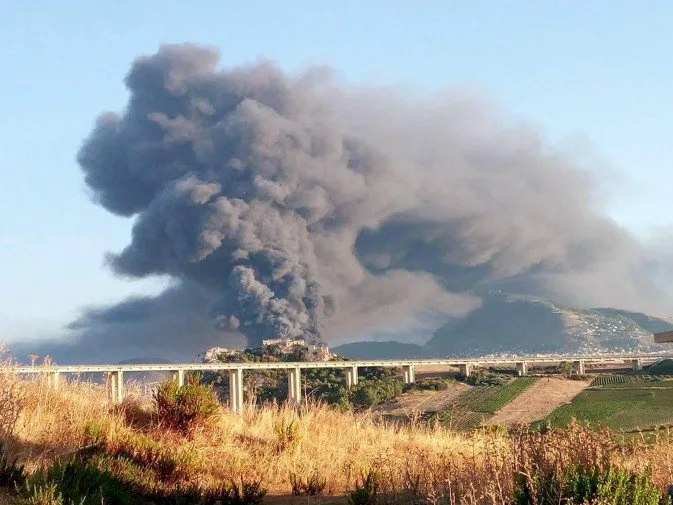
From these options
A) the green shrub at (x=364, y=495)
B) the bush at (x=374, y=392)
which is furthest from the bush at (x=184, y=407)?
the bush at (x=374, y=392)

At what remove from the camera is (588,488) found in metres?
8.06

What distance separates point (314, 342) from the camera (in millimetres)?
196250

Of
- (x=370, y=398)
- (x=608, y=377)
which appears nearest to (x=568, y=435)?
(x=370, y=398)

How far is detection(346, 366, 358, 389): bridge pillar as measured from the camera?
392 feet

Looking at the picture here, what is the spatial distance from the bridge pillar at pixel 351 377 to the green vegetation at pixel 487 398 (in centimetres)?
2275

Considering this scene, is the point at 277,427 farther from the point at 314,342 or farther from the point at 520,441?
the point at 314,342

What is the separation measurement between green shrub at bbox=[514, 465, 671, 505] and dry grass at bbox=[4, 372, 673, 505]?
0.30 metres

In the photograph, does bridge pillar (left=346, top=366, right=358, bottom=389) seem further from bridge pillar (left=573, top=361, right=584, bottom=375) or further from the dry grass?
the dry grass

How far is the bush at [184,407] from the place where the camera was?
14.8 metres

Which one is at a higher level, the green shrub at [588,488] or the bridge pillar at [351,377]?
the green shrub at [588,488]

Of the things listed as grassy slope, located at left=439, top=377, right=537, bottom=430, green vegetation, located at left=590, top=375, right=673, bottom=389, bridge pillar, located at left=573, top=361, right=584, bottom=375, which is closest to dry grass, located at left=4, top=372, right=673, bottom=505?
grassy slope, located at left=439, top=377, right=537, bottom=430

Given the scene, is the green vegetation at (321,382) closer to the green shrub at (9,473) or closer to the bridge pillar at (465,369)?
the bridge pillar at (465,369)

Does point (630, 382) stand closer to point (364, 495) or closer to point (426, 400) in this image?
point (426, 400)

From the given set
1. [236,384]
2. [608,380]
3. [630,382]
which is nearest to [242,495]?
[630,382]
